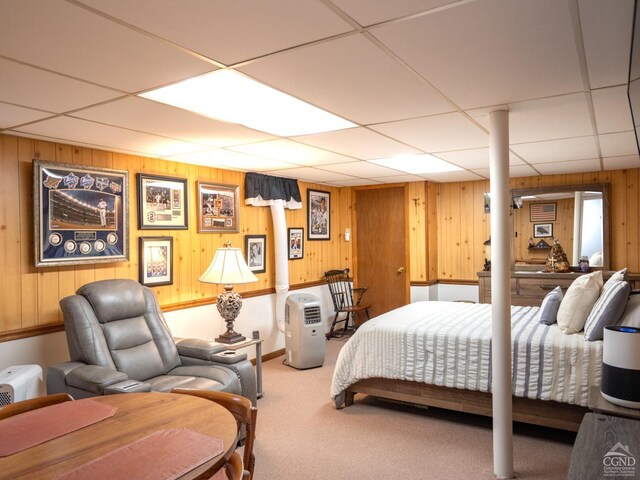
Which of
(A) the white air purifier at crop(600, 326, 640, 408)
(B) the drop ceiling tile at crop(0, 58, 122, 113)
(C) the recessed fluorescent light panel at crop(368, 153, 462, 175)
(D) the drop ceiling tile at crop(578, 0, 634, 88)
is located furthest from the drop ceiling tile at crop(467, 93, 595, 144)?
(B) the drop ceiling tile at crop(0, 58, 122, 113)

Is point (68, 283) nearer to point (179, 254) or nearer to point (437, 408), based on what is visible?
point (179, 254)

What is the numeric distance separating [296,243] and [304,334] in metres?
1.44

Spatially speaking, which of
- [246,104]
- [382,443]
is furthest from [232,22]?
[382,443]

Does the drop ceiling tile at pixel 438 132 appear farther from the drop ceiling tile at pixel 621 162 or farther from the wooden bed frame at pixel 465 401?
the wooden bed frame at pixel 465 401

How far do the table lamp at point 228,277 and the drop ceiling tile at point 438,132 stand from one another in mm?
Answer: 1823

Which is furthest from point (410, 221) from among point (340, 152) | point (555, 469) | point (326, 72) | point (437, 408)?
point (326, 72)

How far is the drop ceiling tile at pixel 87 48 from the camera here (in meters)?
1.57

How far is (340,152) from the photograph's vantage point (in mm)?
4152

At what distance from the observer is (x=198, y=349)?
3682mm

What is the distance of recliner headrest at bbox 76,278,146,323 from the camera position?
3.35 meters

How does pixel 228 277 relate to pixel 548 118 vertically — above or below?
below

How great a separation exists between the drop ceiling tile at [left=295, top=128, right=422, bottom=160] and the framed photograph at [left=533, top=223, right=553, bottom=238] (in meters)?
2.67

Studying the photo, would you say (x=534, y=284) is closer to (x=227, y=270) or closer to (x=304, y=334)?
(x=304, y=334)

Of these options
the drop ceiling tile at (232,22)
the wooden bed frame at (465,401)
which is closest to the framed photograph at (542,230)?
the wooden bed frame at (465,401)
